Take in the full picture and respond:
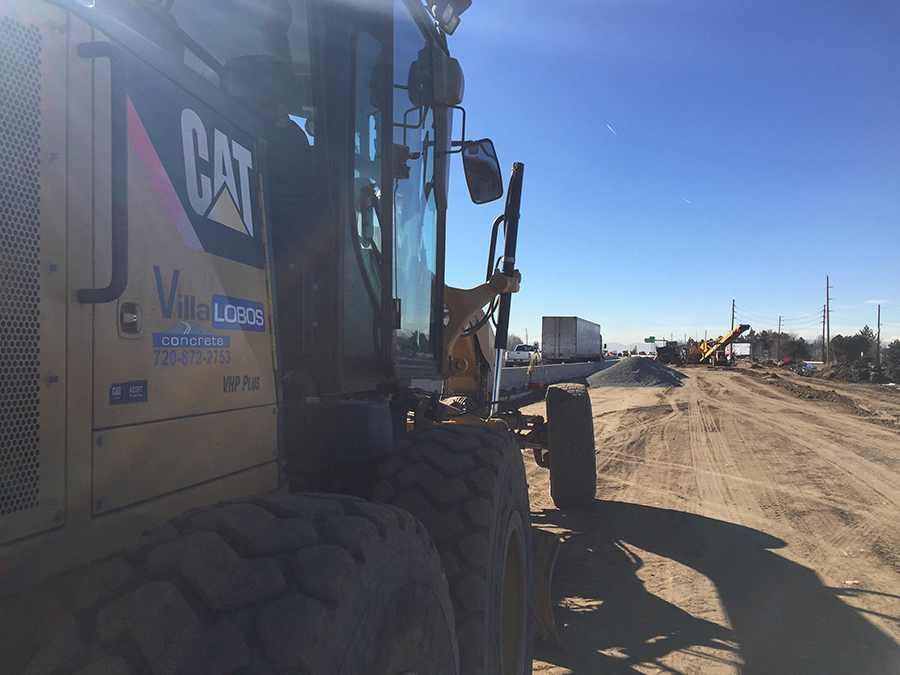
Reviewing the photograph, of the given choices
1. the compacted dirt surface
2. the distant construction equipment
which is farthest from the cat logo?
the distant construction equipment

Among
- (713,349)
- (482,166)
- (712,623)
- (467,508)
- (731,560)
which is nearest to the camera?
(467,508)

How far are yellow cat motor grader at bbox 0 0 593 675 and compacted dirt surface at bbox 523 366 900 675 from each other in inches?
76.7

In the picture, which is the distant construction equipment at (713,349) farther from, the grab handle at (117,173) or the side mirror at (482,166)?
the grab handle at (117,173)

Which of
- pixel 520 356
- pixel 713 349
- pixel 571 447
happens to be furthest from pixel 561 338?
pixel 571 447

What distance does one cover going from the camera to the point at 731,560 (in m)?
5.21

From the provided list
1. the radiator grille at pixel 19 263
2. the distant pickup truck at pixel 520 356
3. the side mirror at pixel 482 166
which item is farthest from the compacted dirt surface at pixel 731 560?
the distant pickup truck at pixel 520 356

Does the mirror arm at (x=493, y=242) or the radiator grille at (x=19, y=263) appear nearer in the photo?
the radiator grille at (x=19, y=263)

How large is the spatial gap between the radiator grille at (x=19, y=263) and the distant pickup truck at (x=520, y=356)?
35492 millimetres

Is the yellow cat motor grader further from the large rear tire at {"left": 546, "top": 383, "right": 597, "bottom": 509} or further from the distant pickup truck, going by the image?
the distant pickup truck

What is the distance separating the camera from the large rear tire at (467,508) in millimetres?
2209

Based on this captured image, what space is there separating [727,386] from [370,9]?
26.6 meters

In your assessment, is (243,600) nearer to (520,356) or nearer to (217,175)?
(217,175)

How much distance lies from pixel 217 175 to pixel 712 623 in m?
4.14

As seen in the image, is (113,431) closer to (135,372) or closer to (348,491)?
(135,372)
